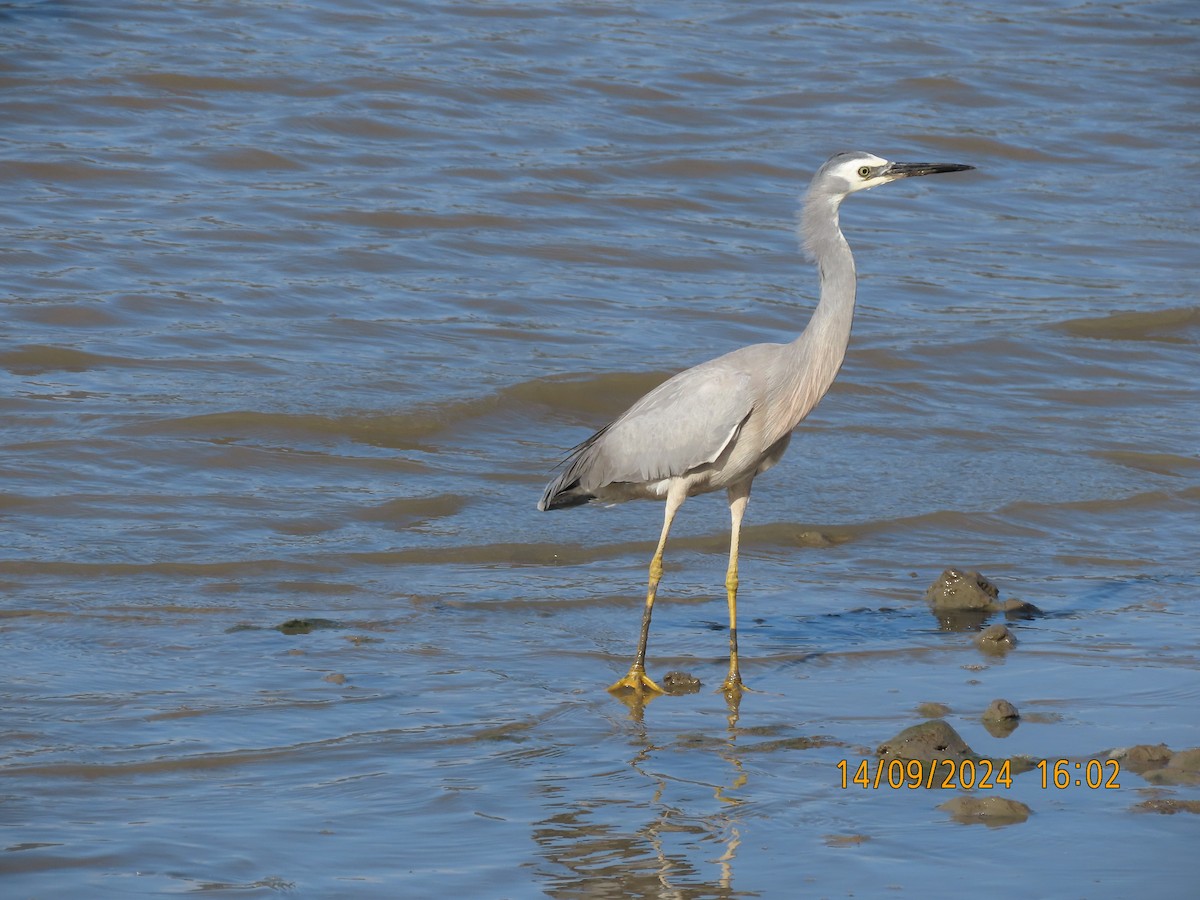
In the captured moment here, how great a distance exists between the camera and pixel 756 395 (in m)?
7.02

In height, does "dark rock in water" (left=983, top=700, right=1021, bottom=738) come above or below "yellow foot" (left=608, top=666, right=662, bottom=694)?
above

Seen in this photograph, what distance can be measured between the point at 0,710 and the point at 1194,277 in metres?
12.1

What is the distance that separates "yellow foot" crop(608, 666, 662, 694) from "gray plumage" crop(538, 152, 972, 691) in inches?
6.4

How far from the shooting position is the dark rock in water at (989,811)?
5.13 m

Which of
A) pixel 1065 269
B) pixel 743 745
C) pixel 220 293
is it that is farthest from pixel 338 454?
pixel 1065 269

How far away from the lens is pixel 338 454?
1009 centimetres

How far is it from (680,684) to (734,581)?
66 cm

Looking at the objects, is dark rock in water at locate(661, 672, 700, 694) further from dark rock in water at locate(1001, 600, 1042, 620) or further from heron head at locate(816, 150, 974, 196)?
heron head at locate(816, 150, 974, 196)

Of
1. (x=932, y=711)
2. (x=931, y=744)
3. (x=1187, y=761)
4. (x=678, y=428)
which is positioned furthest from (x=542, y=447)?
(x=1187, y=761)

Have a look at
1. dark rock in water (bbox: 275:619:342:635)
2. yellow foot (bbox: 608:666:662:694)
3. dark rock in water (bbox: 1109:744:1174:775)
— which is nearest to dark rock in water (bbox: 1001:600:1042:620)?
yellow foot (bbox: 608:666:662:694)

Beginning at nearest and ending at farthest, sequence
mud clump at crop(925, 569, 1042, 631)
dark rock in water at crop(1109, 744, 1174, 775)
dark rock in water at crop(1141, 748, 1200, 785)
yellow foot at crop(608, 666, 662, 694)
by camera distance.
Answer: dark rock in water at crop(1141, 748, 1200, 785)
dark rock in water at crop(1109, 744, 1174, 775)
yellow foot at crop(608, 666, 662, 694)
mud clump at crop(925, 569, 1042, 631)

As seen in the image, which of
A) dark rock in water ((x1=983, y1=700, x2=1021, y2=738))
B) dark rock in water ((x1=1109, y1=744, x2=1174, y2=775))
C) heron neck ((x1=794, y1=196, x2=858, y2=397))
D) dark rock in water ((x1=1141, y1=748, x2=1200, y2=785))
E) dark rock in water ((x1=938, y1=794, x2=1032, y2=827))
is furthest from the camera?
heron neck ((x1=794, y1=196, x2=858, y2=397))

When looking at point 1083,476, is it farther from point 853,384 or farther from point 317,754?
point 317,754

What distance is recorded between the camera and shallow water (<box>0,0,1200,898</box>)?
17.1 feet
